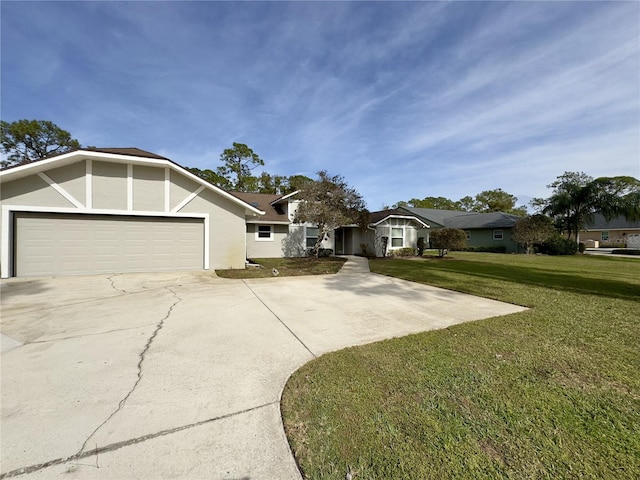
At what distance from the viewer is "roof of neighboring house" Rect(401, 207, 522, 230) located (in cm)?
2672

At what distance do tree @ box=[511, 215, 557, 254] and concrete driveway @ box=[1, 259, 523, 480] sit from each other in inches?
749

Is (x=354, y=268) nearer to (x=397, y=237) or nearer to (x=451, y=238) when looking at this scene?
(x=397, y=237)

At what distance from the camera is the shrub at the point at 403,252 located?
19.9m

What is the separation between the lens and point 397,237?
2061 centimetres

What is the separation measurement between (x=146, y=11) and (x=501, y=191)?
180 ft

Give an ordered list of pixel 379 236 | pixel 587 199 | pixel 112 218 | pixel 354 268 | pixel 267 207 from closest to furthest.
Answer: pixel 112 218
pixel 354 268
pixel 267 207
pixel 379 236
pixel 587 199

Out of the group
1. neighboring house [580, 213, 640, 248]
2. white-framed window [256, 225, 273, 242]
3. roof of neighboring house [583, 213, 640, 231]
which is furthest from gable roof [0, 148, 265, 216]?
neighboring house [580, 213, 640, 248]

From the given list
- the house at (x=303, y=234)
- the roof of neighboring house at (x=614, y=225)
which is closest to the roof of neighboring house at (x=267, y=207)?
the house at (x=303, y=234)

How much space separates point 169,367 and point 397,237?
19222mm

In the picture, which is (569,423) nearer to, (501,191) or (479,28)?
(479,28)

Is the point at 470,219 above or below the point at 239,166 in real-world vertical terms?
below

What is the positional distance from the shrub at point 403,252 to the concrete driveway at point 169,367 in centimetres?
1265

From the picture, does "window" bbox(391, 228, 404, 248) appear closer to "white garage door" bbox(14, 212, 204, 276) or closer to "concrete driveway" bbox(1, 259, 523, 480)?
"concrete driveway" bbox(1, 259, 523, 480)

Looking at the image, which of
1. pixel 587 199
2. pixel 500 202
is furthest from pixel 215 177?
pixel 500 202
